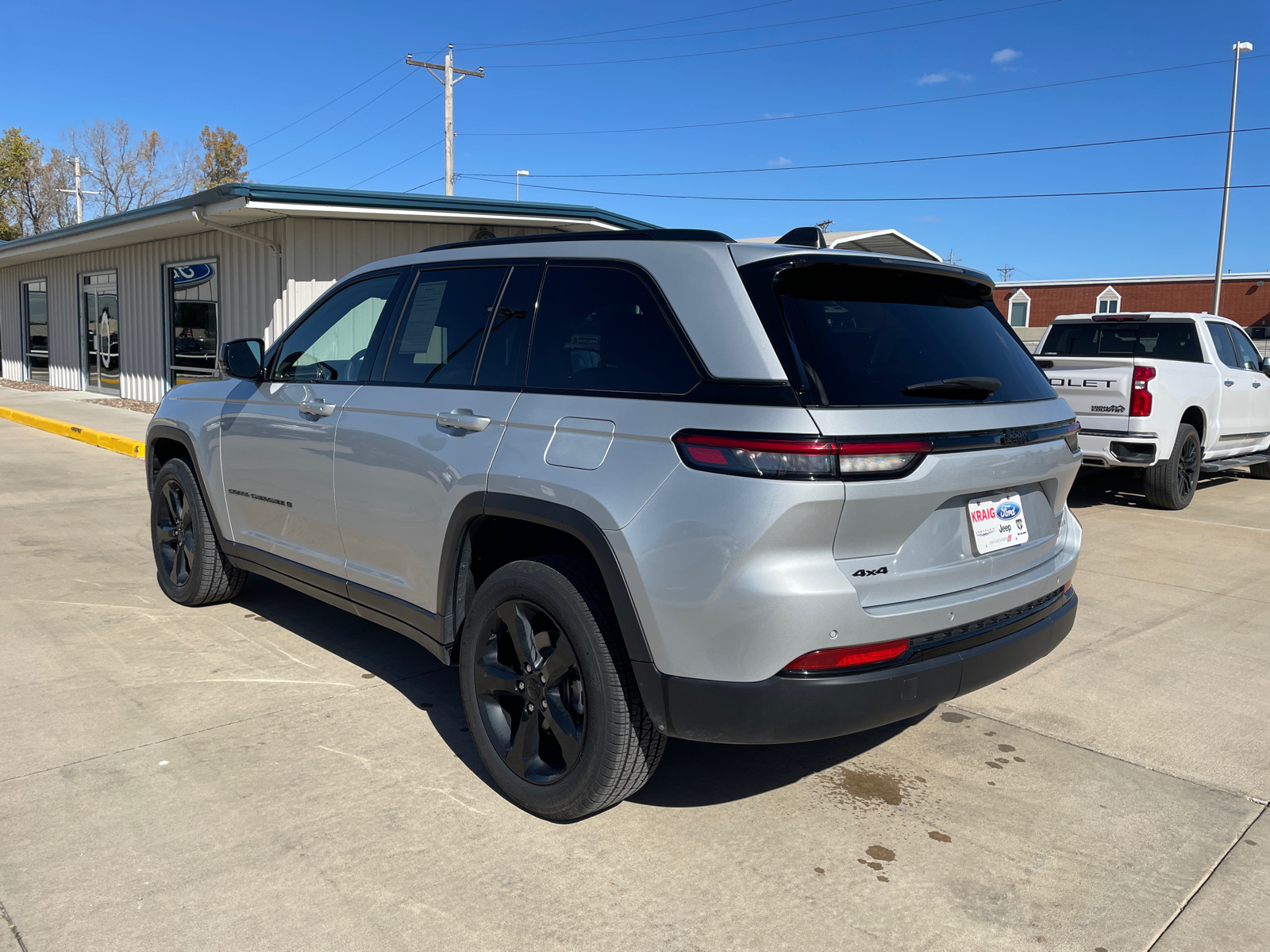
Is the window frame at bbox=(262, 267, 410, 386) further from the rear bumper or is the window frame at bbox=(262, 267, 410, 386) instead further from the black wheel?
the rear bumper

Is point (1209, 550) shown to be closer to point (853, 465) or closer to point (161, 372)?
point (853, 465)

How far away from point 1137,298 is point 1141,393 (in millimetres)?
44570

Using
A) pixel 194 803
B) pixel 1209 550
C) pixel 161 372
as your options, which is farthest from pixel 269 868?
pixel 161 372

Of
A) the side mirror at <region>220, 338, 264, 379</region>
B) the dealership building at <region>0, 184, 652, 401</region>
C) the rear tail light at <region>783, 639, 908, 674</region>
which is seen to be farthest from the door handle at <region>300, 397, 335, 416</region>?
the dealership building at <region>0, 184, 652, 401</region>

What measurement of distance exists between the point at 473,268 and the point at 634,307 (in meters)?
0.98

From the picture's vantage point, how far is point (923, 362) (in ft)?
10.0

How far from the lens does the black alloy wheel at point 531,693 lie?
3119 mm

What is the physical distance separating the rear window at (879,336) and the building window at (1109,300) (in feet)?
165

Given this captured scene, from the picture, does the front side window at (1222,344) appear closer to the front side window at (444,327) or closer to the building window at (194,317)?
the front side window at (444,327)

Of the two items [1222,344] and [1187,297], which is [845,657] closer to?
[1222,344]

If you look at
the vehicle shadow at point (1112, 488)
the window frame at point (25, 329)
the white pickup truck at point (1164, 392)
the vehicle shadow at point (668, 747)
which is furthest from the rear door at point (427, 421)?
the window frame at point (25, 329)

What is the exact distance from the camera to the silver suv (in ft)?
8.73

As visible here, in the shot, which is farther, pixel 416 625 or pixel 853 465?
pixel 416 625

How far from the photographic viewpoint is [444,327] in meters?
3.86
